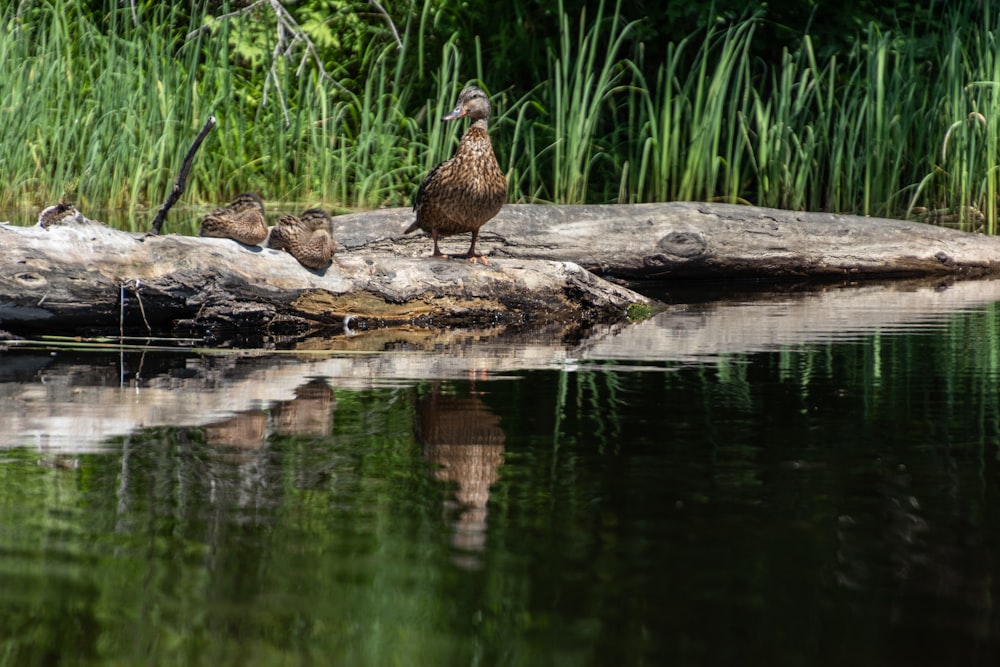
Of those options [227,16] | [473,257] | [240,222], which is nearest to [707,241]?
[473,257]

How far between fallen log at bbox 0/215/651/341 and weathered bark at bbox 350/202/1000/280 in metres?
1.57

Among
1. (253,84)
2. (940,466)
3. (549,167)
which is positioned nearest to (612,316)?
(940,466)

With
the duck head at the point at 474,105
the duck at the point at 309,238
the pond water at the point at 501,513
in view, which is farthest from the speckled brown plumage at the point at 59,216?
the duck head at the point at 474,105

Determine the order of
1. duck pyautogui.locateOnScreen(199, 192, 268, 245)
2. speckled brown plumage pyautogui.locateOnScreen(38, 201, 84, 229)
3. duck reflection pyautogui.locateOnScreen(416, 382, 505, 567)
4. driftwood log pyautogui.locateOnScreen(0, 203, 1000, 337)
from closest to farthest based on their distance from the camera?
1. duck reflection pyautogui.locateOnScreen(416, 382, 505, 567)
2. speckled brown plumage pyautogui.locateOnScreen(38, 201, 84, 229)
3. driftwood log pyautogui.locateOnScreen(0, 203, 1000, 337)
4. duck pyautogui.locateOnScreen(199, 192, 268, 245)

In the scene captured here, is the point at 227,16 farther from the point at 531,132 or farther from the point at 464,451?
the point at 464,451

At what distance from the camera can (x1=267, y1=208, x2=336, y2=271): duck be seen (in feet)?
24.8

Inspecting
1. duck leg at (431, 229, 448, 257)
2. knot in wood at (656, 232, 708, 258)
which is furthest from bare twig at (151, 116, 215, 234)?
knot in wood at (656, 232, 708, 258)

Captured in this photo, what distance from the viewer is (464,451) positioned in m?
4.17

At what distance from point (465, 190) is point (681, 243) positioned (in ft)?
7.98

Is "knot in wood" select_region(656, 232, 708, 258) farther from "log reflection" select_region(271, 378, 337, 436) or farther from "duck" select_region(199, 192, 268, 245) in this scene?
"log reflection" select_region(271, 378, 337, 436)

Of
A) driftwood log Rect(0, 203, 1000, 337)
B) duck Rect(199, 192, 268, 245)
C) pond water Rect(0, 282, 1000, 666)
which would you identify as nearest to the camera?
pond water Rect(0, 282, 1000, 666)

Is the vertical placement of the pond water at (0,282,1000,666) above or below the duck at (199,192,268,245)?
below

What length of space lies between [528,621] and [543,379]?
3.12m

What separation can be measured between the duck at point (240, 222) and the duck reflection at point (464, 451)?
2.84 metres
